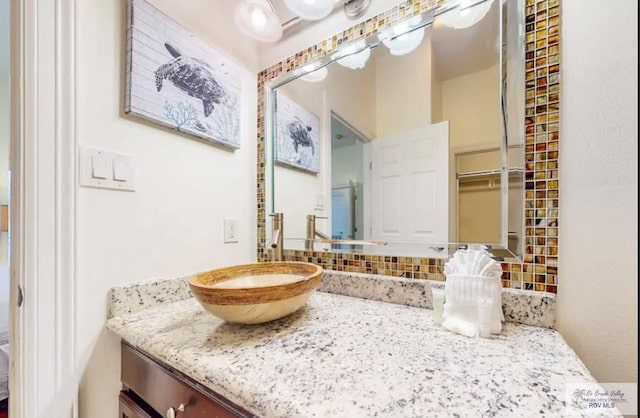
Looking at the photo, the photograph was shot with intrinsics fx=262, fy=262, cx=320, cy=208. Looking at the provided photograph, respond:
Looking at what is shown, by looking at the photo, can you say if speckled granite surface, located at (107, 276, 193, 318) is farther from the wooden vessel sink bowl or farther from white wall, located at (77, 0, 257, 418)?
the wooden vessel sink bowl

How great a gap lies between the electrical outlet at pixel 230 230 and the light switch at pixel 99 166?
433mm

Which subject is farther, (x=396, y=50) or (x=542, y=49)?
(x=396, y=50)

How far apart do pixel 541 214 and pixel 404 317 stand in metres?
0.44

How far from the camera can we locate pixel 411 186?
0.95 meters

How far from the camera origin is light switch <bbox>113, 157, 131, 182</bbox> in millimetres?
768

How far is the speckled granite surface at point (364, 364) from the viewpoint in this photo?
37cm

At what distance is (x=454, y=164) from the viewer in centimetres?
85

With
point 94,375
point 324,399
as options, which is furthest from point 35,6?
point 324,399

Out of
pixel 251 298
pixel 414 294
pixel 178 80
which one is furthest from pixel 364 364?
pixel 178 80

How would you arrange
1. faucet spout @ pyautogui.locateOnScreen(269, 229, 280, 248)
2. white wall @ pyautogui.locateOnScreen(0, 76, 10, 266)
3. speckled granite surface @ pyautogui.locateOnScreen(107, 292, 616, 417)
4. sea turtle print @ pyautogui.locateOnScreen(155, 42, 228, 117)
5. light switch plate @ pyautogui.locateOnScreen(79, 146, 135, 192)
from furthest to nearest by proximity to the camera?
white wall @ pyautogui.locateOnScreen(0, 76, 10, 266) → faucet spout @ pyautogui.locateOnScreen(269, 229, 280, 248) → sea turtle print @ pyautogui.locateOnScreen(155, 42, 228, 117) → light switch plate @ pyautogui.locateOnScreen(79, 146, 135, 192) → speckled granite surface @ pyautogui.locateOnScreen(107, 292, 616, 417)

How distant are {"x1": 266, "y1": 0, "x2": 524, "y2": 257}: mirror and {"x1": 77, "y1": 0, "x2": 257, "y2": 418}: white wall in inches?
11.7

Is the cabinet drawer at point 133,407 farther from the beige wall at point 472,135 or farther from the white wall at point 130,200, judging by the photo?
the beige wall at point 472,135

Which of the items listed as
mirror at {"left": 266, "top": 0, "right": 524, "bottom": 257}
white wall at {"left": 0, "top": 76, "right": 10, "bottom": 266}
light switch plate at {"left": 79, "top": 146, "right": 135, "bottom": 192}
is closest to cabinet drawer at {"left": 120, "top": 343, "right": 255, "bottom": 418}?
light switch plate at {"left": 79, "top": 146, "right": 135, "bottom": 192}

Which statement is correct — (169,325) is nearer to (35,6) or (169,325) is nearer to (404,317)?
(404,317)
